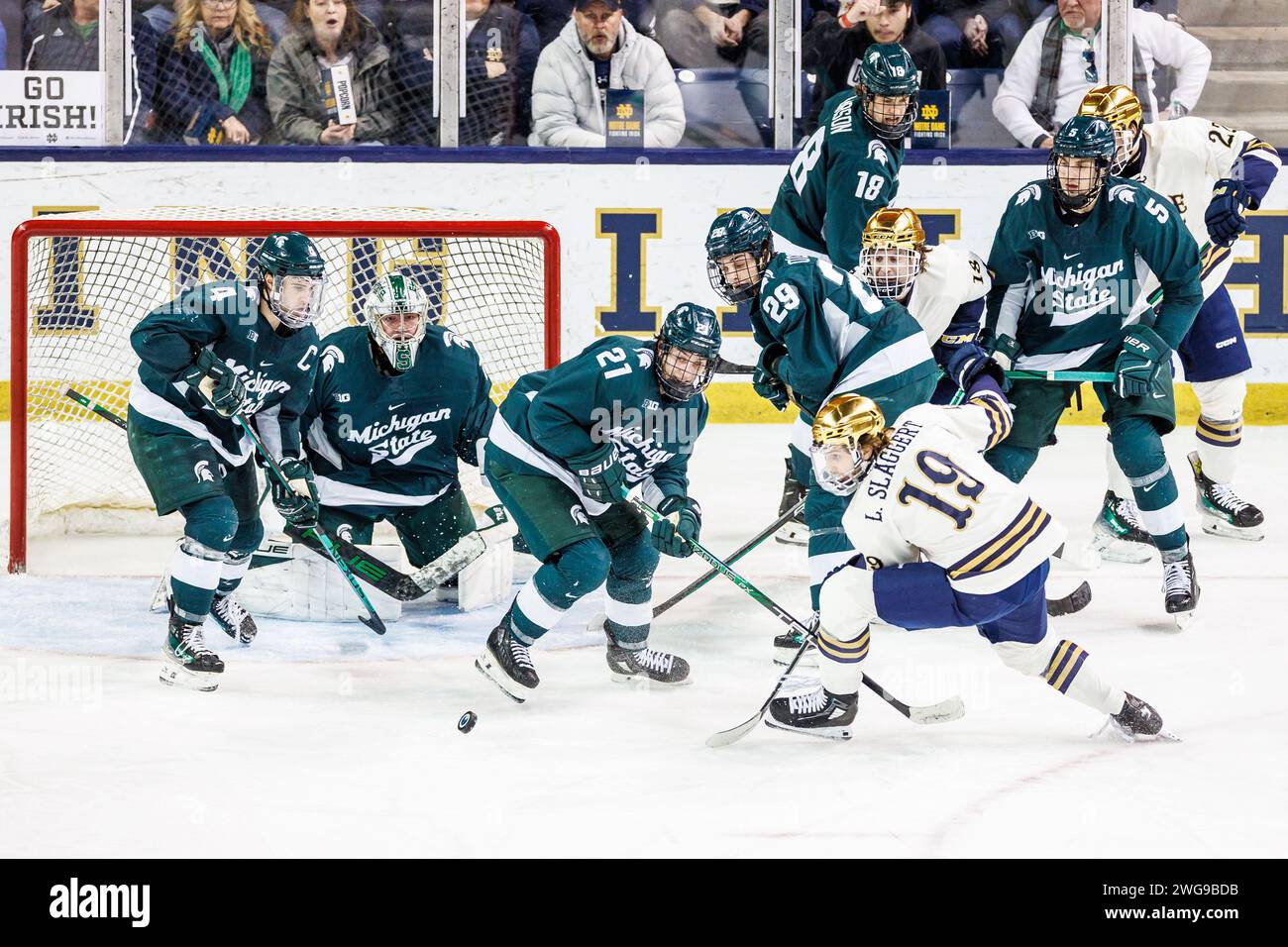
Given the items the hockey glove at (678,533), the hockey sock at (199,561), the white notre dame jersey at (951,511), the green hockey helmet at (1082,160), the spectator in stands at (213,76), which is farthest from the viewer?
the spectator in stands at (213,76)

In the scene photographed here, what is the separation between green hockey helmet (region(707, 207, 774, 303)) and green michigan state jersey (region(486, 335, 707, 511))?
0.22 m

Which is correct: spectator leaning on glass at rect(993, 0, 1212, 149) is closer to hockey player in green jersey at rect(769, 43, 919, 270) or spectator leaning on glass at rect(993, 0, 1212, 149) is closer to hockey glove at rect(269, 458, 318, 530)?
hockey player in green jersey at rect(769, 43, 919, 270)

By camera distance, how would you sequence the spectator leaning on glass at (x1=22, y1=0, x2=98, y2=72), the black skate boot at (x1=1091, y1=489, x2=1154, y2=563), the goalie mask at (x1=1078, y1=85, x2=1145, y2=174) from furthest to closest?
the spectator leaning on glass at (x1=22, y1=0, x2=98, y2=72) < the black skate boot at (x1=1091, y1=489, x2=1154, y2=563) < the goalie mask at (x1=1078, y1=85, x2=1145, y2=174)

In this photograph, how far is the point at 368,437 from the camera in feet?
14.2

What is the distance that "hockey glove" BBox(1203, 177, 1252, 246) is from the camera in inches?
185

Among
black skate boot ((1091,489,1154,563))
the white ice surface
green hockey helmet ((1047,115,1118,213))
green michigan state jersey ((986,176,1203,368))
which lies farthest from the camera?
black skate boot ((1091,489,1154,563))

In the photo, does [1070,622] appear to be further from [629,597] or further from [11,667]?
[11,667]

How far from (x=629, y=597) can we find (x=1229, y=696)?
1.27 metres

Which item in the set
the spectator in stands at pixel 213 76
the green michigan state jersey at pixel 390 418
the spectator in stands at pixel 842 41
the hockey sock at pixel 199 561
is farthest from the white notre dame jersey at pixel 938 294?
the spectator in stands at pixel 213 76

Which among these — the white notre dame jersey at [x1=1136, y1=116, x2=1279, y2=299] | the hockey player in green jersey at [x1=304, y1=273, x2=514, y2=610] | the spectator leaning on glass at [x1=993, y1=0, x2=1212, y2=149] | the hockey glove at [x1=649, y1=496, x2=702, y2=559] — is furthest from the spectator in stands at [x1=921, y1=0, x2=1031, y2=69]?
the hockey glove at [x1=649, y1=496, x2=702, y2=559]

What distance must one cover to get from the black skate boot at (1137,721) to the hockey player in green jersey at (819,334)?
27.6 inches

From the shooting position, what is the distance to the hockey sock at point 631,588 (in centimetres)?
374

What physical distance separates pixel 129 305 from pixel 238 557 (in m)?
1.41

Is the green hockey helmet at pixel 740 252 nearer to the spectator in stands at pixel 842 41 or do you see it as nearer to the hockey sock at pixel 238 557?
the hockey sock at pixel 238 557
